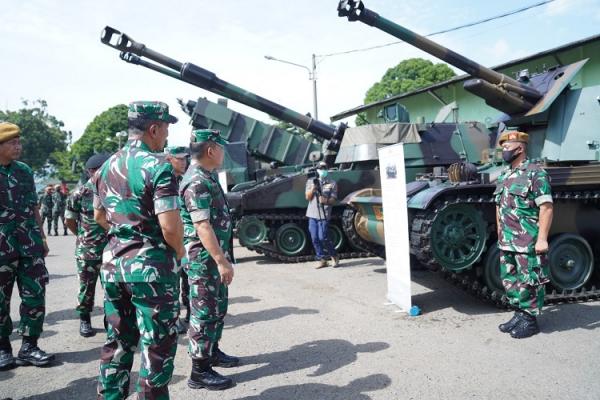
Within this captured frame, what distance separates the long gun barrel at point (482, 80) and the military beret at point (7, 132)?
15.3 feet

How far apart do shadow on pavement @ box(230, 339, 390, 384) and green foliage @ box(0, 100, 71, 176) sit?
50.1m

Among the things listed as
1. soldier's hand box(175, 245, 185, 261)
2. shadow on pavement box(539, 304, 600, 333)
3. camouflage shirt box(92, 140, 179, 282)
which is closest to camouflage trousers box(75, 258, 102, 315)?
camouflage shirt box(92, 140, 179, 282)

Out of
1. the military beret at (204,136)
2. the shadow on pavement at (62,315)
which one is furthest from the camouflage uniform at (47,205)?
the military beret at (204,136)

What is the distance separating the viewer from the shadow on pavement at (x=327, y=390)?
350 centimetres

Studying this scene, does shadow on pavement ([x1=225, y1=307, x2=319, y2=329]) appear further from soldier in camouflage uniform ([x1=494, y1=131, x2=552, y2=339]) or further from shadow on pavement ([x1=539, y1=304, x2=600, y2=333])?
shadow on pavement ([x1=539, y1=304, x2=600, y2=333])

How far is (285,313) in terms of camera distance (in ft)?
19.3

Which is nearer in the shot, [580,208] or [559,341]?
[559,341]

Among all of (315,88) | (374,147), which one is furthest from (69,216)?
(315,88)

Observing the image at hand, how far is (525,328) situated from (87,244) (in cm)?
448

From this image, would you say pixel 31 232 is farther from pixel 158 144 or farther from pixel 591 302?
pixel 591 302

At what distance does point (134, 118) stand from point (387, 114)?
819cm

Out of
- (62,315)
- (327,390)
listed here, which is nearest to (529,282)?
(327,390)

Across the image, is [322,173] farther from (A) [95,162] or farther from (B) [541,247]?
(B) [541,247]

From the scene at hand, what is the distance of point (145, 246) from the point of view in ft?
8.63
